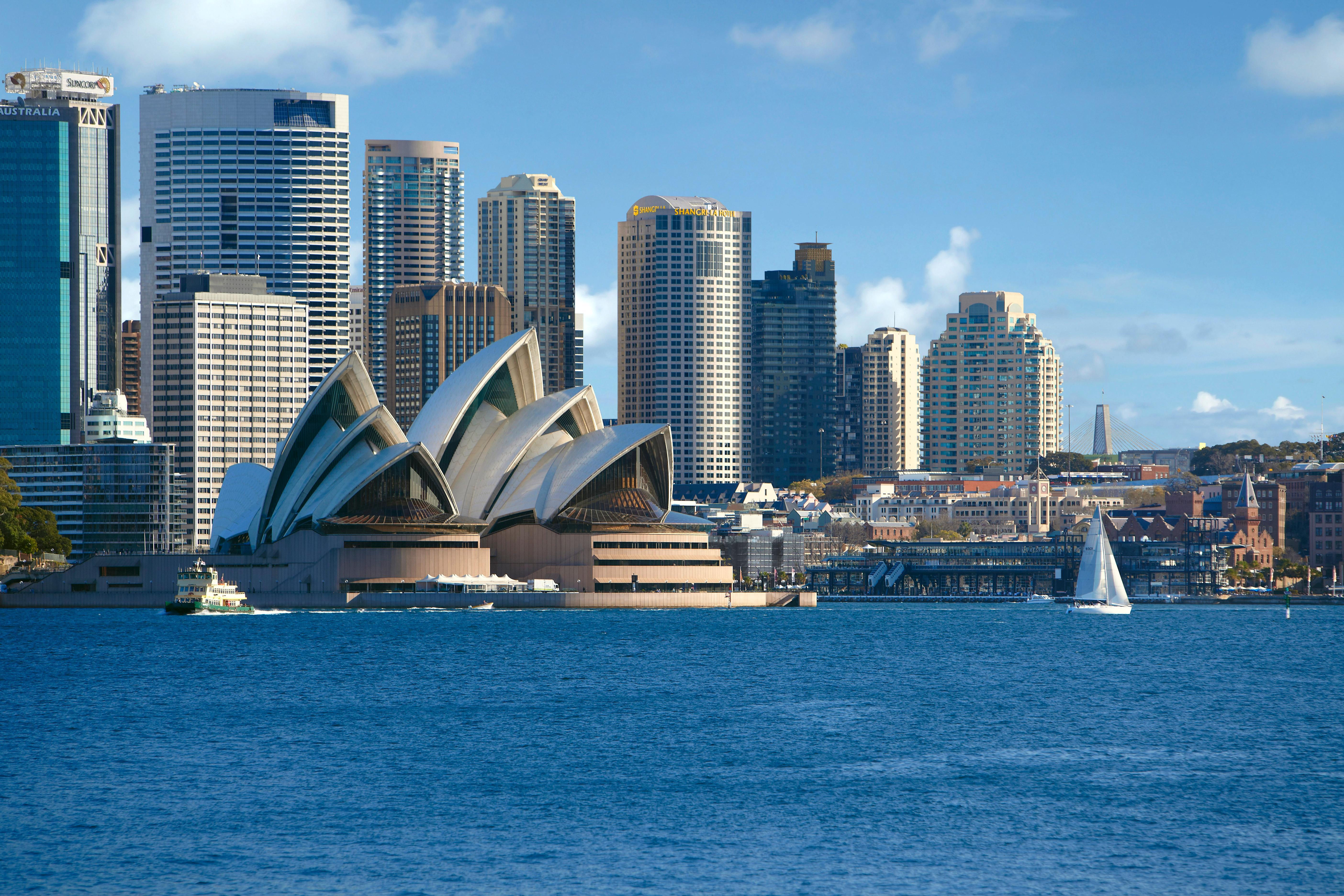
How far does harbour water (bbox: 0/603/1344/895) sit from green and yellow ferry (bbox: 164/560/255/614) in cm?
2581

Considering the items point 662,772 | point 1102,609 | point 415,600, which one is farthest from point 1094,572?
point 662,772

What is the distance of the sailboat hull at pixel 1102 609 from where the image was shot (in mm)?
115125

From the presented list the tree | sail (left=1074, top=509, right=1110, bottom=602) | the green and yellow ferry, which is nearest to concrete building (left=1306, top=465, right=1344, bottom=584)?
sail (left=1074, top=509, right=1110, bottom=602)

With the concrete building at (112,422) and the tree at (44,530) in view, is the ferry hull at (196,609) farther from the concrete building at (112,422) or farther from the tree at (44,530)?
the concrete building at (112,422)

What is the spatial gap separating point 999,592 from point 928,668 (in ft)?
329

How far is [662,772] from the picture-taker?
40.0 meters

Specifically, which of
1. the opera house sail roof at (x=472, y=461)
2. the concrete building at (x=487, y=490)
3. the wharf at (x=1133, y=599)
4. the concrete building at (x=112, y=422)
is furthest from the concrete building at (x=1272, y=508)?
the concrete building at (x=112, y=422)

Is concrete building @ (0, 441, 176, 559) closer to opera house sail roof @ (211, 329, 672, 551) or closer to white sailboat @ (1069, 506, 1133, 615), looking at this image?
opera house sail roof @ (211, 329, 672, 551)

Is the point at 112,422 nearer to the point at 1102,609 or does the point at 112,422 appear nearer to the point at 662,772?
the point at 1102,609

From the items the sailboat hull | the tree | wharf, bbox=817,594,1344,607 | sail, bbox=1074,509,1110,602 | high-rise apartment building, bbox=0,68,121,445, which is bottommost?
wharf, bbox=817,594,1344,607

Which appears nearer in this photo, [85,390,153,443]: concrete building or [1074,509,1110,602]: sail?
[1074,509,1110,602]: sail

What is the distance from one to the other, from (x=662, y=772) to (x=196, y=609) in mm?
66767

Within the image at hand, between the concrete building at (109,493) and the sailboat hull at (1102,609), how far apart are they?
74.3 metres

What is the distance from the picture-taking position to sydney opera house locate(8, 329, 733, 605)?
355ft
